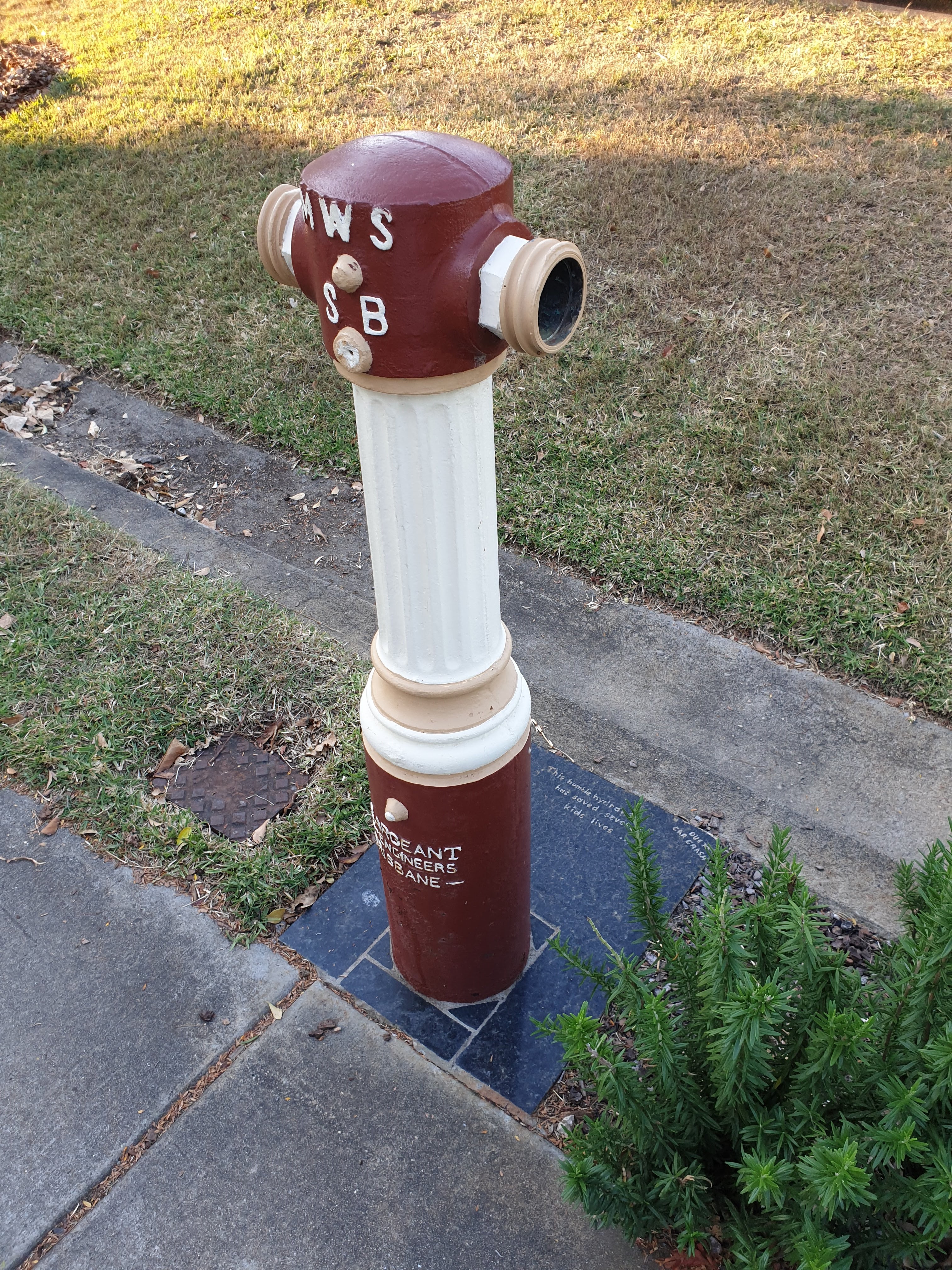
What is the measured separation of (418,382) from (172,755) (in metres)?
2.14

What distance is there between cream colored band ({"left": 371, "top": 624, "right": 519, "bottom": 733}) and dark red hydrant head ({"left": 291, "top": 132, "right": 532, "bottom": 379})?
0.70 meters

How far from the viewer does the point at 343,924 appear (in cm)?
286

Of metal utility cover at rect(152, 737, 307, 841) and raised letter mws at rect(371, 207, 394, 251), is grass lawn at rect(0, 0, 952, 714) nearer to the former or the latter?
metal utility cover at rect(152, 737, 307, 841)

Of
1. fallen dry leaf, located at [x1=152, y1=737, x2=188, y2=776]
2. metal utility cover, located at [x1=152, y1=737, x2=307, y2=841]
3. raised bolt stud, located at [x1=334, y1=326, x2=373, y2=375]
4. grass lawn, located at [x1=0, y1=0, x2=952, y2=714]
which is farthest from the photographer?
grass lawn, located at [x1=0, y1=0, x2=952, y2=714]

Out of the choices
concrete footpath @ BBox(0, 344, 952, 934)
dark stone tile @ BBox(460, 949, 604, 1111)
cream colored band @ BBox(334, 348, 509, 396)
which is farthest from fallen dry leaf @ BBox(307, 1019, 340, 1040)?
cream colored band @ BBox(334, 348, 509, 396)

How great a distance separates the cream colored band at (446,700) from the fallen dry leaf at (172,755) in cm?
150

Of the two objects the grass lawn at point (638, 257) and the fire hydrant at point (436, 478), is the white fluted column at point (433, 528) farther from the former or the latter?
the grass lawn at point (638, 257)

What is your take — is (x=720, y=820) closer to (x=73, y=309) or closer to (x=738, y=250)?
(x=738, y=250)

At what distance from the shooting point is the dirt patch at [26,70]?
8922 millimetres

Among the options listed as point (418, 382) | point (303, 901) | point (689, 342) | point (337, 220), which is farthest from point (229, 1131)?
point (689, 342)

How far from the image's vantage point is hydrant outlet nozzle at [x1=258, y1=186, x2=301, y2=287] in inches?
73.0

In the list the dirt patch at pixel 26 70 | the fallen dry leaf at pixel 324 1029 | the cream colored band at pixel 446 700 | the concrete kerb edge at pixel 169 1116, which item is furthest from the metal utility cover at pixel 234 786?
the dirt patch at pixel 26 70

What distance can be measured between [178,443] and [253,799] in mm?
2702

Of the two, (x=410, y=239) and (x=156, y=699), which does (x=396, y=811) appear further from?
(x=156, y=699)
